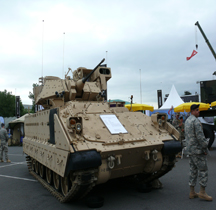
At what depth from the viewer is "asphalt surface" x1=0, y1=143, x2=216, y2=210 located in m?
4.76

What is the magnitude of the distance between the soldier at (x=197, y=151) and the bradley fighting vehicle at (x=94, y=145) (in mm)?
568

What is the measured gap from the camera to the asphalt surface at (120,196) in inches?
187

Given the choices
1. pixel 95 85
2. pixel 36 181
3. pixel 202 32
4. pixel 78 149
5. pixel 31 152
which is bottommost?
pixel 36 181

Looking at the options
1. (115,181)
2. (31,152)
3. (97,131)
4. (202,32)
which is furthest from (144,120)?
(202,32)

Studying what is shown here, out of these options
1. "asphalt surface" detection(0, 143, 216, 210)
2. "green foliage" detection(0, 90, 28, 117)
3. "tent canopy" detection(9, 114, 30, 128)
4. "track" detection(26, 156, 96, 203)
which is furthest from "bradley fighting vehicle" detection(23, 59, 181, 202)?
"green foliage" detection(0, 90, 28, 117)

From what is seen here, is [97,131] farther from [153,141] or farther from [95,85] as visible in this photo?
[95,85]

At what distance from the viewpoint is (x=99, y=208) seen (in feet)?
15.3

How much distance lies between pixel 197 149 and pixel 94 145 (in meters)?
2.17

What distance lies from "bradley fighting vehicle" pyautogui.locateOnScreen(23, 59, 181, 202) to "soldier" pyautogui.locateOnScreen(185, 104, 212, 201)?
1.86 ft

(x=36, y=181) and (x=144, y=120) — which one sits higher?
(x=144, y=120)

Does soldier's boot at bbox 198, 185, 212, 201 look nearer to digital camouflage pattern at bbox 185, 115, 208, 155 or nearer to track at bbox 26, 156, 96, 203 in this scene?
digital camouflage pattern at bbox 185, 115, 208, 155

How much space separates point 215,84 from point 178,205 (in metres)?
9.90

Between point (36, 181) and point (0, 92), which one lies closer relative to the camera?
point (36, 181)

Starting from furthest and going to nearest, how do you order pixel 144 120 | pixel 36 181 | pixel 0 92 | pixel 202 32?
pixel 0 92
pixel 202 32
pixel 36 181
pixel 144 120
